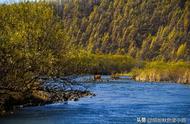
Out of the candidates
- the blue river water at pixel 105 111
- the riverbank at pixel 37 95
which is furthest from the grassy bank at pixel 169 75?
the riverbank at pixel 37 95

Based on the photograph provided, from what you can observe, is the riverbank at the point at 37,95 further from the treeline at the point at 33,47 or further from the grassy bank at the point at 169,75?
the grassy bank at the point at 169,75

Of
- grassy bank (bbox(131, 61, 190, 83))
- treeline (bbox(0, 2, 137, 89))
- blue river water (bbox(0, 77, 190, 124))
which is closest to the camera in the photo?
blue river water (bbox(0, 77, 190, 124))

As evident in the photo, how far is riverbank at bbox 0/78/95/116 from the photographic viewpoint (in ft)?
162

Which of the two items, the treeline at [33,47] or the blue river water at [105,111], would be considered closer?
the blue river water at [105,111]

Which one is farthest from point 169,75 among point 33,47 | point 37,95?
point 33,47

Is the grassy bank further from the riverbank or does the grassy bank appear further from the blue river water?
the riverbank

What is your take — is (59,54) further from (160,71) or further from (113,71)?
(113,71)

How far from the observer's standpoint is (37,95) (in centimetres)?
5669

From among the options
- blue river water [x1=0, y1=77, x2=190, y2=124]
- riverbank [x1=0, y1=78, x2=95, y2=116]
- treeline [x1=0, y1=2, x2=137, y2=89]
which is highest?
treeline [x1=0, y1=2, x2=137, y2=89]

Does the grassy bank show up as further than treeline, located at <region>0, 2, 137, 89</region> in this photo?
Yes

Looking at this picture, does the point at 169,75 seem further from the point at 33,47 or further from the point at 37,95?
the point at 33,47

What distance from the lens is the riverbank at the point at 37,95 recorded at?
49344mm

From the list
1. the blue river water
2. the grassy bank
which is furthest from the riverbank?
the grassy bank

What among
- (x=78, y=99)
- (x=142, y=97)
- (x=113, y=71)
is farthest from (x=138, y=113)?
(x=113, y=71)
